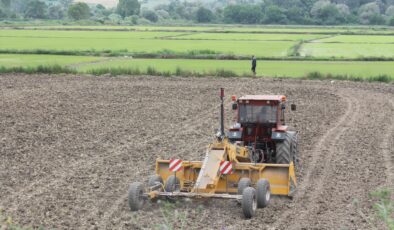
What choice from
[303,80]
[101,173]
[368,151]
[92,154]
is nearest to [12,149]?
Answer: [92,154]

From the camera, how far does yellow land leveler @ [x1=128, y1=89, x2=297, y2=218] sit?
15.2 metres

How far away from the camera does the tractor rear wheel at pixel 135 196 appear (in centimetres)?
1508

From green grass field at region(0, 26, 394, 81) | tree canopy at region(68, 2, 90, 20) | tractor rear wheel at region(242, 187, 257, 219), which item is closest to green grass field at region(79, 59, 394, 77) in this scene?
green grass field at region(0, 26, 394, 81)

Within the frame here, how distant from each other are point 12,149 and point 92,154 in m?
2.60

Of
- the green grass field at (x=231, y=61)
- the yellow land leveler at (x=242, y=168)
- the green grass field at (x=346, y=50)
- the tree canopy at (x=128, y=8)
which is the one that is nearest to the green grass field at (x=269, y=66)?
the green grass field at (x=231, y=61)

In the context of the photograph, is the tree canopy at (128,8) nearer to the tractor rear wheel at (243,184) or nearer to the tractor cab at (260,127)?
the tractor cab at (260,127)

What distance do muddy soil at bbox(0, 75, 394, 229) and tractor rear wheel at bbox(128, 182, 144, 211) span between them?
6.6 inches

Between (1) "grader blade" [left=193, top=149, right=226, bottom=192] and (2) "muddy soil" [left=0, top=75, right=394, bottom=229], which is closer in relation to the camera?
(2) "muddy soil" [left=0, top=75, right=394, bottom=229]

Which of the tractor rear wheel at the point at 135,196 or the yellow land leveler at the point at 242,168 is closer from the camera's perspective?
the tractor rear wheel at the point at 135,196

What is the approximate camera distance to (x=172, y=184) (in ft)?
51.8

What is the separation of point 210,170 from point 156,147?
25.2 ft

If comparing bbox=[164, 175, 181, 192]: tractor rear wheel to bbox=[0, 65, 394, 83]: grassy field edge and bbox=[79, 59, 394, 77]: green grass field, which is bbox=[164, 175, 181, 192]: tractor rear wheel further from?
bbox=[79, 59, 394, 77]: green grass field

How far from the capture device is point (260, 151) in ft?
60.9

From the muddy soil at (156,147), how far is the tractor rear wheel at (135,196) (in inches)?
6.6
